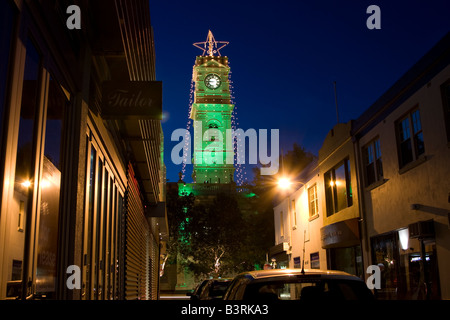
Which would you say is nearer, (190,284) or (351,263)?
(351,263)

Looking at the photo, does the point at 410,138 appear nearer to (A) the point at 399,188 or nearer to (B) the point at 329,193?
(A) the point at 399,188

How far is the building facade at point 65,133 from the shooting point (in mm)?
4824

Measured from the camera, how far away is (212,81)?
8694 cm

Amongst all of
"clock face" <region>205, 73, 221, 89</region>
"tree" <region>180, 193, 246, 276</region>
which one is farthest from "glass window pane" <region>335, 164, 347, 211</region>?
"clock face" <region>205, 73, 221, 89</region>

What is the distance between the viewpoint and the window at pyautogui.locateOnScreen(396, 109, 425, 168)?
14.6 metres

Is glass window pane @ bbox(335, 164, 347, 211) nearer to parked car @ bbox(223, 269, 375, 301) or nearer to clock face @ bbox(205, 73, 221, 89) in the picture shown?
parked car @ bbox(223, 269, 375, 301)

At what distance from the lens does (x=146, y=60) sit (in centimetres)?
1098

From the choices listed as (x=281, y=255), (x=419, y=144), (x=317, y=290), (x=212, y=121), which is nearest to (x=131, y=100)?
(x=317, y=290)

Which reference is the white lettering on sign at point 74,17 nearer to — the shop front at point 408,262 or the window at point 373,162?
the shop front at point 408,262

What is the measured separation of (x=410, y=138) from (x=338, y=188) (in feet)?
22.0
